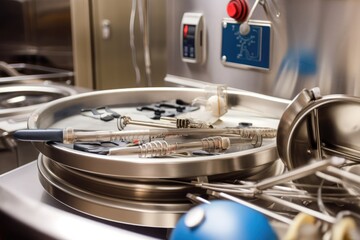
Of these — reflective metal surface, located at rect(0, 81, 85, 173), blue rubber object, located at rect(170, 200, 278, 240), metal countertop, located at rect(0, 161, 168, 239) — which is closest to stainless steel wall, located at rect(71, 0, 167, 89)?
reflective metal surface, located at rect(0, 81, 85, 173)

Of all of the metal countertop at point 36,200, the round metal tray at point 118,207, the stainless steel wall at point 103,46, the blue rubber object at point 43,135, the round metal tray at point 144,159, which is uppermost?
the stainless steel wall at point 103,46

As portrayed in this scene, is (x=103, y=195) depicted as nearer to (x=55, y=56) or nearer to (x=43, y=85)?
(x=43, y=85)

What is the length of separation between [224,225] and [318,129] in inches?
10.0

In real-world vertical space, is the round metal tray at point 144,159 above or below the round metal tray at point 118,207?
above

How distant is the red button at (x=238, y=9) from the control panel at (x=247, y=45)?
22mm

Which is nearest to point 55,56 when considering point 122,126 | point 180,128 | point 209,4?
point 209,4

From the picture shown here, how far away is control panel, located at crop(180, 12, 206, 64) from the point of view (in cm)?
113

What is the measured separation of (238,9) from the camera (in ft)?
3.28

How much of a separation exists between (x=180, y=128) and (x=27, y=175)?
11.5 inches

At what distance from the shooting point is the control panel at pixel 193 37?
1131mm

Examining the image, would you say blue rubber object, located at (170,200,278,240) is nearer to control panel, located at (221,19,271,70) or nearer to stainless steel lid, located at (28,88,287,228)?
stainless steel lid, located at (28,88,287,228)

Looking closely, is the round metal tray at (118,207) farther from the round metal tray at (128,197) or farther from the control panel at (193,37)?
the control panel at (193,37)

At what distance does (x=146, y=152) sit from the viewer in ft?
2.04

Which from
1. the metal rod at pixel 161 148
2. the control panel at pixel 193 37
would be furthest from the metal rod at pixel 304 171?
the control panel at pixel 193 37
